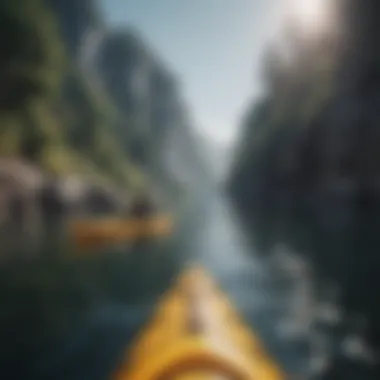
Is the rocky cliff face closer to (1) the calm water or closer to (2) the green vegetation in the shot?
(1) the calm water

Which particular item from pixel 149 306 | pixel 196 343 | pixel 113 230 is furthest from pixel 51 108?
pixel 196 343

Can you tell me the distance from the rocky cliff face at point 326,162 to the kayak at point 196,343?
0.76 ft

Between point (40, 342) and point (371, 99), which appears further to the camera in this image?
point (371, 99)

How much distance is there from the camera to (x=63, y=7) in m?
1.45

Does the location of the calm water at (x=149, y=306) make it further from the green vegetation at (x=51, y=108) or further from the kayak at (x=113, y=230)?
the green vegetation at (x=51, y=108)

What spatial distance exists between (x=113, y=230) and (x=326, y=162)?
70cm

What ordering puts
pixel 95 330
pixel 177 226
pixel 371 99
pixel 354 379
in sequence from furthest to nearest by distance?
pixel 371 99 < pixel 177 226 < pixel 95 330 < pixel 354 379

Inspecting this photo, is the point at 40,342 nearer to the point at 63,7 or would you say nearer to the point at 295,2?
the point at 63,7

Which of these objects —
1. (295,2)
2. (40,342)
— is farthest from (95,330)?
(295,2)

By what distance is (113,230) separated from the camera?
5.21ft

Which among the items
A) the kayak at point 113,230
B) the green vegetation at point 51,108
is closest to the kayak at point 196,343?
the kayak at point 113,230

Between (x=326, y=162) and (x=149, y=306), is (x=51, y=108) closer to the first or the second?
(x=149, y=306)

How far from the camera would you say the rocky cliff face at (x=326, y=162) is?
4.88 feet

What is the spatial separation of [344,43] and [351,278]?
0.68 metres
